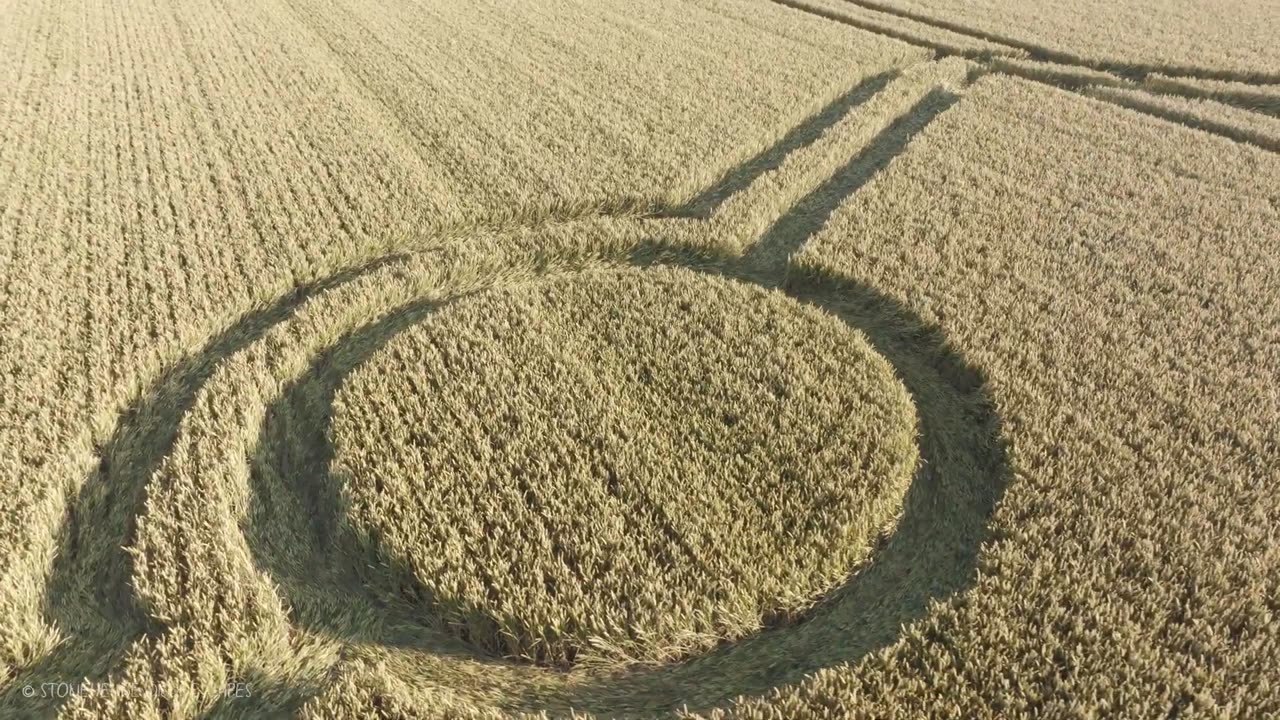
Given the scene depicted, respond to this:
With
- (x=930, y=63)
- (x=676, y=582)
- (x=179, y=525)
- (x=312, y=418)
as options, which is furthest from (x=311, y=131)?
(x=930, y=63)

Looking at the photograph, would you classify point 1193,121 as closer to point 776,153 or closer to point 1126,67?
point 1126,67

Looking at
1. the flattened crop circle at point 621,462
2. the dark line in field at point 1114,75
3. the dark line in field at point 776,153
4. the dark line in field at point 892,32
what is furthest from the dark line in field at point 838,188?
the dark line in field at point 892,32

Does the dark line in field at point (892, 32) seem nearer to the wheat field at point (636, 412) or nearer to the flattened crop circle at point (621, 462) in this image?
the wheat field at point (636, 412)

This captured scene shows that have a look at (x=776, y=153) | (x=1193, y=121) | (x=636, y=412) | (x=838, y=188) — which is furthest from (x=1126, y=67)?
(x=636, y=412)

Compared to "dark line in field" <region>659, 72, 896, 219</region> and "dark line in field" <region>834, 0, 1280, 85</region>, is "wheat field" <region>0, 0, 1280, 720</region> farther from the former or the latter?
"dark line in field" <region>834, 0, 1280, 85</region>

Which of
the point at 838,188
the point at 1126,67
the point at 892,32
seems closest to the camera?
the point at 838,188

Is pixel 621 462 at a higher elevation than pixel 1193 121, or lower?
lower
